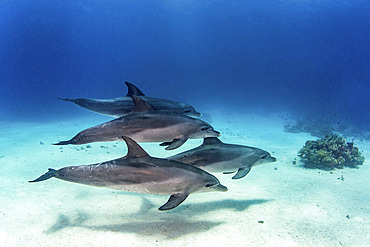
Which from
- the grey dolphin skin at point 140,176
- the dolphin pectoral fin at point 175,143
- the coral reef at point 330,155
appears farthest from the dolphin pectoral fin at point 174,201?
Result: the coral reef at point 330,155

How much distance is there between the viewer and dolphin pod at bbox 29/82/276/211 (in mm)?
3821

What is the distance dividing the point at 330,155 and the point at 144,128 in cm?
870

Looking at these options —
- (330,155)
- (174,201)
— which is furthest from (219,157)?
(330,155)

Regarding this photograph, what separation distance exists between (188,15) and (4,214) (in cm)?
10004

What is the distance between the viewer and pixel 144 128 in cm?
426

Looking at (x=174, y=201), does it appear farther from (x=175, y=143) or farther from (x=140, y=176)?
(x=175, y=143)

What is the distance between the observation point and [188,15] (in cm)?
9300

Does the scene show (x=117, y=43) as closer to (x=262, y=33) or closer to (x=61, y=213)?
(x=262, y=33)

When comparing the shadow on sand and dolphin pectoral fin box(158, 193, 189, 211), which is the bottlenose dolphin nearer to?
dolphin pectoral fin box(158, 193, 189, 211)

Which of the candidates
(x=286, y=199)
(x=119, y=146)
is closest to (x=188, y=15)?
(x=119, y=146)

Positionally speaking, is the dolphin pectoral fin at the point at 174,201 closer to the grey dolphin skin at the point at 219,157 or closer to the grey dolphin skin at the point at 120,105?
the grey dolphin skin at the point at 219,157

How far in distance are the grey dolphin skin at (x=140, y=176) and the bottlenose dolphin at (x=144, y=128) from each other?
469 millimetres

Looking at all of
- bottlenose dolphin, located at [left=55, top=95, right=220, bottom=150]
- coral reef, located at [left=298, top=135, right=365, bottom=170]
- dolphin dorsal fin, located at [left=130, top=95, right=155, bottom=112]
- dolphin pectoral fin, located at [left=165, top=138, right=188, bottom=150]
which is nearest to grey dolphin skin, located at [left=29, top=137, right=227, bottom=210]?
dolphin pectoral fin, located at [left=165, top=138, right=188, bottom=150]

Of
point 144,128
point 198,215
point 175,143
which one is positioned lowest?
point 198,215
